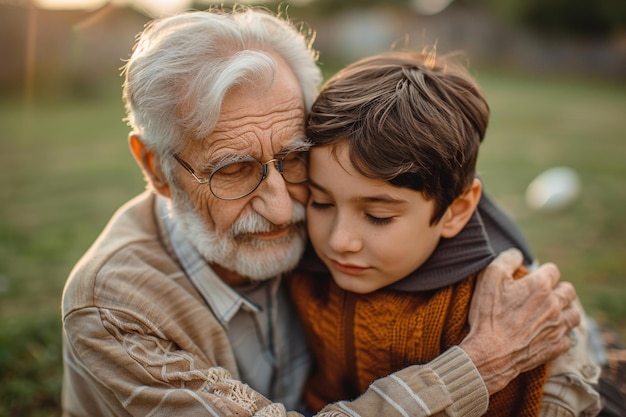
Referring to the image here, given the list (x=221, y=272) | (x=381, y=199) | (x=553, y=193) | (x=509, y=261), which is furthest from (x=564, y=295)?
(x=553, y=193)

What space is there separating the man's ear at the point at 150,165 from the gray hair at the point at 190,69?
0.06 m

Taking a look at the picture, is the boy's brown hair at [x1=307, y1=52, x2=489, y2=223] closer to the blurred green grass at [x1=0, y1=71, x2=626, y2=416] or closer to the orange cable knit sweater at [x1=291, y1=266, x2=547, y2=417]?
the orange cable knit sweater at [x1=291, y1=266, x2=547, y2=417]

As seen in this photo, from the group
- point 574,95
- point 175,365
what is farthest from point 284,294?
point 574,95

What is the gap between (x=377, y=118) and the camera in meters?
2.22

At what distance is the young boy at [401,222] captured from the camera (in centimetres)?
221

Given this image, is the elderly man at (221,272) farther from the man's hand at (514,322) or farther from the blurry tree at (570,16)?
the blurry tree at (570,16)

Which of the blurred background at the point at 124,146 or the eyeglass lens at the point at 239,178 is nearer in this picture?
the eyeglass lens at the point at 239,178

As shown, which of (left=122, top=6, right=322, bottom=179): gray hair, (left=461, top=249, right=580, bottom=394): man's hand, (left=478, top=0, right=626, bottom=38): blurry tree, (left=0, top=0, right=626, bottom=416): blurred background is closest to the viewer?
(left=461, top=249, right=580, bottom=394): man's hand

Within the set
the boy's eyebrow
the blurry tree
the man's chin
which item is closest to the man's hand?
the boy's eyebrow

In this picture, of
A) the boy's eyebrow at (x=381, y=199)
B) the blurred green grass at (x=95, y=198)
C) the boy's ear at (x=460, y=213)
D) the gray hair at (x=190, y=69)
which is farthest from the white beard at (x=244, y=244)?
the blurred green grass at (x=95, y=198)

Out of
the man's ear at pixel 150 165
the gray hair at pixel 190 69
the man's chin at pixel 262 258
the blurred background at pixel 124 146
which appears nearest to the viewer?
the gray hair at pixel 190 69

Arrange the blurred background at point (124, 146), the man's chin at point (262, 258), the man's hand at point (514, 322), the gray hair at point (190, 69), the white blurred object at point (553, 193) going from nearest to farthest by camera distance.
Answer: the man's hand at point (514, 322) → the gray hair at point (190, 69) → the man's chin at point (262, 258) → the blurred background at point (124, 146) → the white blurred object at point (553, 193)

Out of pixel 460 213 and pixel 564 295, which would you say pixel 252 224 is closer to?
pixel 460 213

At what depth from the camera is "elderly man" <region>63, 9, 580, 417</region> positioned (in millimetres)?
2047
